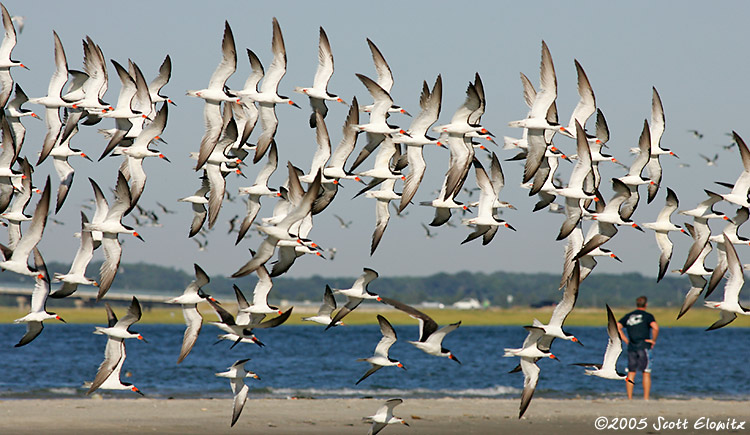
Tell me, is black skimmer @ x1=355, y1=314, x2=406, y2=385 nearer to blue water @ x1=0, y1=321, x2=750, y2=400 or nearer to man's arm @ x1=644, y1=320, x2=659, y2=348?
man's arm @ x1=644, y1=320, x2=659, y2=348

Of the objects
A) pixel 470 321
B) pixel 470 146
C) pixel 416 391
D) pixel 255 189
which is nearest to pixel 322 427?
pixel 255 189

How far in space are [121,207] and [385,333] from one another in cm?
531

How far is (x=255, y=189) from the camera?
16469 millimetres

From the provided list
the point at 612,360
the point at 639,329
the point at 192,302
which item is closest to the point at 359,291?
the point at 192,302

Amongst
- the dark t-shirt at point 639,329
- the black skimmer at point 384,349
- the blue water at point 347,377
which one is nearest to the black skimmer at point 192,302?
the black skimmer at point 384,349

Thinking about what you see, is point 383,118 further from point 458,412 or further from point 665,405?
point 665,405

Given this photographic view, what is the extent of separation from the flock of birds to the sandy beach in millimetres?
3834

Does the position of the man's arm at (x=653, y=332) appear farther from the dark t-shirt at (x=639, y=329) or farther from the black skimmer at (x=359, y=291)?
the black skimmer at (x=359, y=291)

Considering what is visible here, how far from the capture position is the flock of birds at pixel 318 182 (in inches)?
588

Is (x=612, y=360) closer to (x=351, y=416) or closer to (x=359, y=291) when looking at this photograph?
(x=359, y=291)

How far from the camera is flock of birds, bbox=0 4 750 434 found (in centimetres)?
1493

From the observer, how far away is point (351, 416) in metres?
23.5

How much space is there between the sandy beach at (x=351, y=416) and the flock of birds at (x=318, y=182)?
3834mm

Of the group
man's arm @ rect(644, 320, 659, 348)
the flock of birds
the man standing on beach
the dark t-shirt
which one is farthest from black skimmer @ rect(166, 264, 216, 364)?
the dark t-shirt
